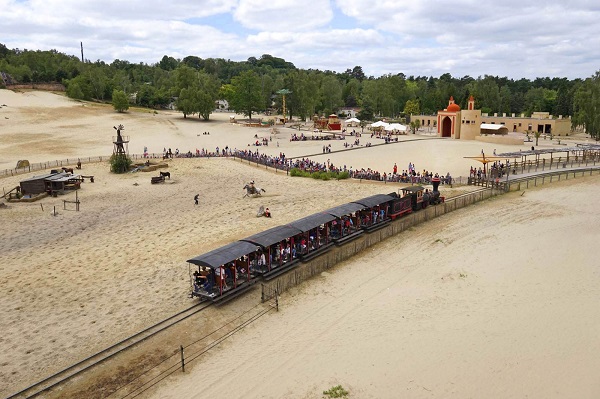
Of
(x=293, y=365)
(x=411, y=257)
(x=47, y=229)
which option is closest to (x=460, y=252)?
(x=411, y=257)

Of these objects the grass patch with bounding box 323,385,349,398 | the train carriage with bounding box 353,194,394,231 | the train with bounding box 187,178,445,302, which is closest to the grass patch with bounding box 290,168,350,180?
the train with bounding box 187,178,445,302

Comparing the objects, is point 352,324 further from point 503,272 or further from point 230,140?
point 230,140

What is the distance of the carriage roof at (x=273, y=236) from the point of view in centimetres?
2066

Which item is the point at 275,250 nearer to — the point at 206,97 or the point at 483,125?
the point at 483,125

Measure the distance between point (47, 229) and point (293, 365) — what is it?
21677 mm

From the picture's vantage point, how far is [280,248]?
71.4ft

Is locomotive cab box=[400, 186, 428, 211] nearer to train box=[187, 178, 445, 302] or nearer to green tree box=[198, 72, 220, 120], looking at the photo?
train box=[187, 178, 445, 302]

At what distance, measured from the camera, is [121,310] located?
18172 mm

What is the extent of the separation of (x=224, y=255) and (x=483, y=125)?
79.1m

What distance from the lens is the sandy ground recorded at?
14008mm

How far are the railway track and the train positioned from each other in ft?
3.70

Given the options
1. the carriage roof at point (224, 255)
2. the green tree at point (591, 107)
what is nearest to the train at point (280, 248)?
the carriage roof at point (224, 255)

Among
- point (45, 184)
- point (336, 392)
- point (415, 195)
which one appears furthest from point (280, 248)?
point (45, 184)

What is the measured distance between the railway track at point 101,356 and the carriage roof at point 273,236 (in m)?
3.61
